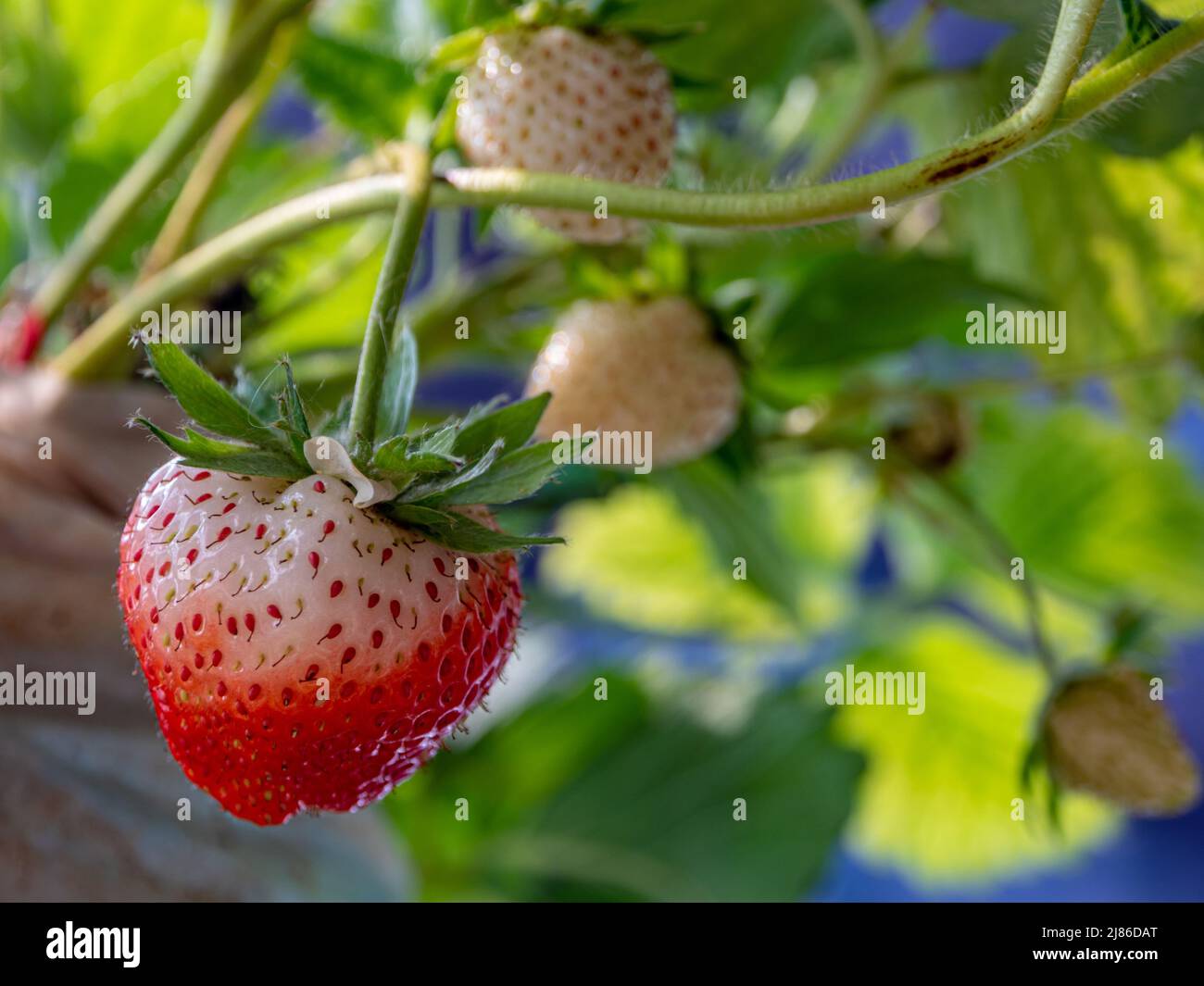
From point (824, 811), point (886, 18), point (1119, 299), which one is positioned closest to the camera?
point (1119, 299)

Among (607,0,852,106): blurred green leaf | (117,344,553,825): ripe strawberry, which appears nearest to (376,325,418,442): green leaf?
(117,344,553,825): ripe strawberry

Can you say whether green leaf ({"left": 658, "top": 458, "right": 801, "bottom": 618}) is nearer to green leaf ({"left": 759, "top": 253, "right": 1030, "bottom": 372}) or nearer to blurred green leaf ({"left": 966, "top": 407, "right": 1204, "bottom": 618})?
green leaf ({"left": 759, "top": 253, "right": 1030, "bottom": 372})

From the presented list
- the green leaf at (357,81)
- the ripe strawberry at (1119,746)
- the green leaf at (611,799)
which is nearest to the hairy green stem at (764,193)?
the green leaf at (357,81)

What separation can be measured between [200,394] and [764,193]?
4.0 inches

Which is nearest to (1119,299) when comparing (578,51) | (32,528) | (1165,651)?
(1165,651)

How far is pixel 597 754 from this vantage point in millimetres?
710

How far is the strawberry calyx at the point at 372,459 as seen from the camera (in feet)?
0.67

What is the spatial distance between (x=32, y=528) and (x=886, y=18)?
68 centimetres

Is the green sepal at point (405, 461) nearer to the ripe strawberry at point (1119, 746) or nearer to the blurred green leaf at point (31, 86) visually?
the ripe strawberry at point (1119, 746)

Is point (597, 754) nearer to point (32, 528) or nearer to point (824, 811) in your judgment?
point (824, 811)

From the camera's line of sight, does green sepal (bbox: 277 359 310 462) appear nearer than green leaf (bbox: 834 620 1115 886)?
Yes

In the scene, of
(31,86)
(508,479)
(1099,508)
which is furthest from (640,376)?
(1099,508)

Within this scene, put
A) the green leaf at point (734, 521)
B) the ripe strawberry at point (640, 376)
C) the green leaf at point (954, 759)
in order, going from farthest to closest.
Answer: the green leaf at point (954, 759) → the green leaf at point (734, 521) → the ripe strawberry at point (640, 376)

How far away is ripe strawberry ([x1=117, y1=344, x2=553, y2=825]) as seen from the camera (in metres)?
0.21
